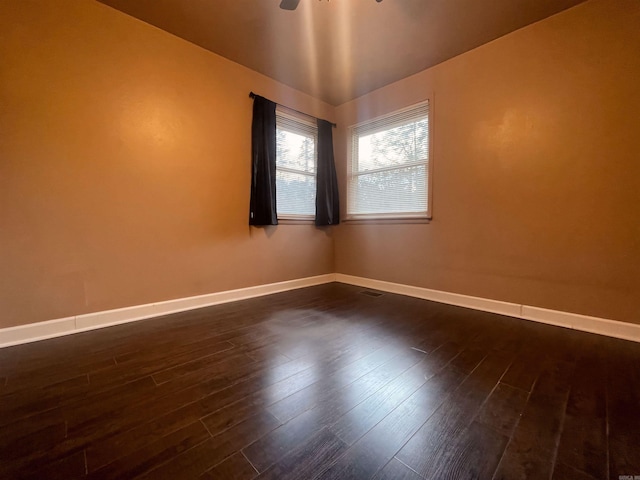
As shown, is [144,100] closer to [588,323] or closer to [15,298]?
[15,298]

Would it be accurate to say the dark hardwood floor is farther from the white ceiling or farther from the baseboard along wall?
the white ceiling

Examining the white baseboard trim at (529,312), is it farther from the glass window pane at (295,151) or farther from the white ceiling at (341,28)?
the white ceiling at (341,28)

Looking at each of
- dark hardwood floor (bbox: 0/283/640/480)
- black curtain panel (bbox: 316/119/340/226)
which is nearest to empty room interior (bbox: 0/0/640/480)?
dark hardwood floor (bbox: 0/283/640/480)

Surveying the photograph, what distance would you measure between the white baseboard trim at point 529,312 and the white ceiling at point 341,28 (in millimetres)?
2472

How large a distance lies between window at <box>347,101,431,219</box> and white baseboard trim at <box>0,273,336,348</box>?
1713 millimetres

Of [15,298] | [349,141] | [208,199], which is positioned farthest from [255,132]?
[15,298]

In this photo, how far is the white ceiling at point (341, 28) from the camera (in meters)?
2.12

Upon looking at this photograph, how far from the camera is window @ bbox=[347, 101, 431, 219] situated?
122 inches

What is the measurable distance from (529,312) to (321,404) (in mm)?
2196

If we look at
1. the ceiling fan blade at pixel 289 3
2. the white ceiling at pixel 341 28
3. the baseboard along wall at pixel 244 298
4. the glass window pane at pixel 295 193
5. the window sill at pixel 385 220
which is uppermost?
the white ceiling at pixel 341 28

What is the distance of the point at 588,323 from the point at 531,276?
0.49m

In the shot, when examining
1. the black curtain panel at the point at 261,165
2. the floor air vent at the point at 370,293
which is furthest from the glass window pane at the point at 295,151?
the floor air vent at the point at 370,293

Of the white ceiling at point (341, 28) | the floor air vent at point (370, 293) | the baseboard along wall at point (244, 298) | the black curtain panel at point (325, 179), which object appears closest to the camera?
the baseboard along wall at point (244, 298)

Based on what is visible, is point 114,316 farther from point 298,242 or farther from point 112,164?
point 298,242
